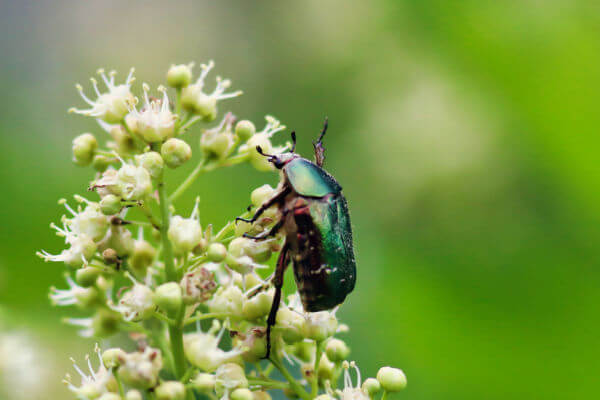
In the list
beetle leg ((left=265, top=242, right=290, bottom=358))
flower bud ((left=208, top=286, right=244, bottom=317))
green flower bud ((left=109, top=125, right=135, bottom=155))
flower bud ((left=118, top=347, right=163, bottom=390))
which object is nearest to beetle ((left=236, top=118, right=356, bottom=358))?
beetle leg ((left=265, top=242, right=290, bottom=358))

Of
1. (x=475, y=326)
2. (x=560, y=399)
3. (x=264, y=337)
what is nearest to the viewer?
(x=264, y=337)

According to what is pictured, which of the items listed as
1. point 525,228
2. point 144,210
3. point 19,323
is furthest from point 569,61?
point 19,323

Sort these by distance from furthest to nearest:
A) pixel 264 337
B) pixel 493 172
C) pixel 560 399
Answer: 1. pixel 493 172
2. pixel 560 399
3. pixel 264 337

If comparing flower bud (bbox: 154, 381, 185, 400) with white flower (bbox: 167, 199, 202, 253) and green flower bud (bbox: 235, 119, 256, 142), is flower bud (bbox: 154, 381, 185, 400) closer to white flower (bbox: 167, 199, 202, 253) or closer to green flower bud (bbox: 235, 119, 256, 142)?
white flower (bbox: 167, 199, 202, 253)

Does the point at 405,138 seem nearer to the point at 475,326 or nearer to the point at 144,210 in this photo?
the point at 475,326

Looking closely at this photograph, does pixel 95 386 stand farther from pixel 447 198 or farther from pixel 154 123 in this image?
pixel 447 198

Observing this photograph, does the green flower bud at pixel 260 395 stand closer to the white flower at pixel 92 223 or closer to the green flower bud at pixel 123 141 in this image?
the white flower at pixel 92 223

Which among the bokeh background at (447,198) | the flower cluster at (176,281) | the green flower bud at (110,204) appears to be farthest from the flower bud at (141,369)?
the bokeh background at (447,198)
